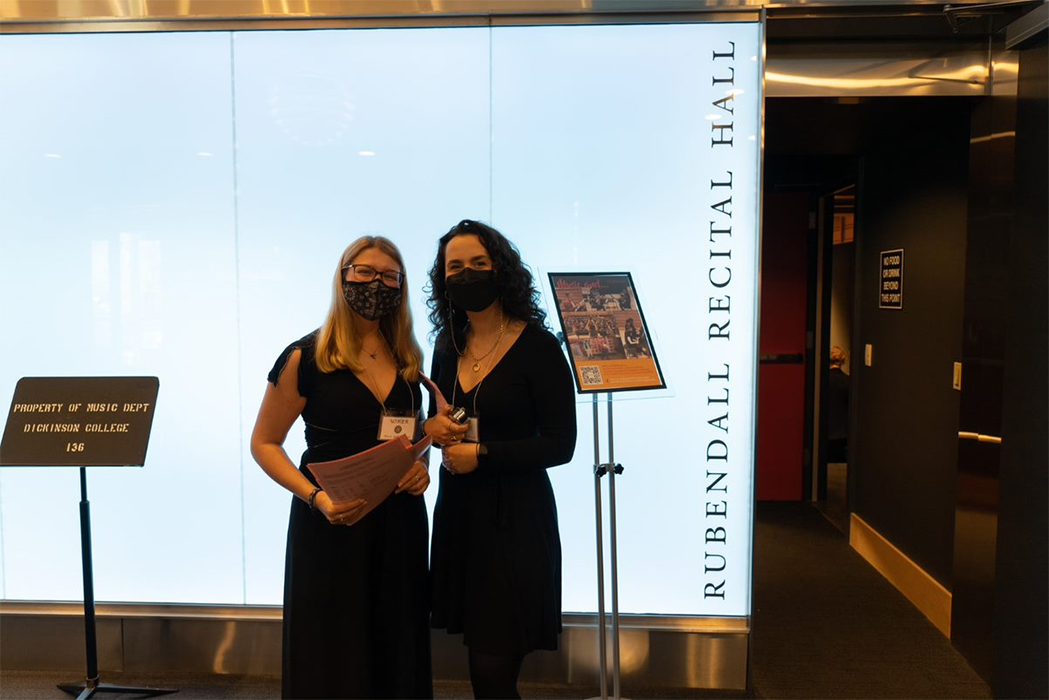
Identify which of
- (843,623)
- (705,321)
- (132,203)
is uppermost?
(132,203)

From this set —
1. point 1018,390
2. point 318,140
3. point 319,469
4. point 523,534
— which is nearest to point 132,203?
point 318,140

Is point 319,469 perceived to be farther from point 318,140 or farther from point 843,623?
point 843,623

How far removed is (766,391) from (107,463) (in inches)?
172

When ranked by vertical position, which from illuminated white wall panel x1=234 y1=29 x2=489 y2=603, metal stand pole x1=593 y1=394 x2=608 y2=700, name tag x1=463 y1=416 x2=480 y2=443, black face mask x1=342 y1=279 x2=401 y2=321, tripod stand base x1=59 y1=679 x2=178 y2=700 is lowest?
tripod stand base x1=59 y1=679 x2=178 y2=700

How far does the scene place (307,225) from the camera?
2.79 metres

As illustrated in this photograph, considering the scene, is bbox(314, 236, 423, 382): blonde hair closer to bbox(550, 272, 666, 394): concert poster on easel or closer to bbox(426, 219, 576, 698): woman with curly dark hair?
bbox(426, 219, 576, 698): woman with curly dark hair

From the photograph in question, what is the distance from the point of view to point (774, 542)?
455 centimetres

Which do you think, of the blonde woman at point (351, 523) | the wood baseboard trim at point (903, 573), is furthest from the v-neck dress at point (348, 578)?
the wood baseboard trim at point (903, 573)

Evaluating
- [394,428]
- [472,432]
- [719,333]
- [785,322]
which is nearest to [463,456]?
[472,432]

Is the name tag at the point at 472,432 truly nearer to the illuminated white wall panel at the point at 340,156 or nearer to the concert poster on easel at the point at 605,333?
the concert poster on easel at the point at 605,333

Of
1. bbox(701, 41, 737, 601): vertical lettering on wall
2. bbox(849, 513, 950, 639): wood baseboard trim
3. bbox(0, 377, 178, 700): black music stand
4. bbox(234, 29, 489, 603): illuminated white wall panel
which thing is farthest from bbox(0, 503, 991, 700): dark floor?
bbox(234, 29, 489, 603): illuminated white wall panel

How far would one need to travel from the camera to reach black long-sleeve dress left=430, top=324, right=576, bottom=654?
185 centimetres

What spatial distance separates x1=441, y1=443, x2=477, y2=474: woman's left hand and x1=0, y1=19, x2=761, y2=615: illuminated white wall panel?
978 mm

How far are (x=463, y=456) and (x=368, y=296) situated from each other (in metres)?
0.49
